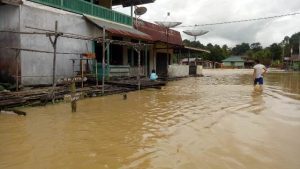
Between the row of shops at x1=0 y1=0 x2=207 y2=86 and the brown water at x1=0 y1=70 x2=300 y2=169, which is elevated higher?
the row of shops at x1=0 y1=0 x2=207 y2=86

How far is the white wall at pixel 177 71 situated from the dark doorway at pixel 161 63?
0.46 metres

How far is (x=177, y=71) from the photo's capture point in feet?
91.5

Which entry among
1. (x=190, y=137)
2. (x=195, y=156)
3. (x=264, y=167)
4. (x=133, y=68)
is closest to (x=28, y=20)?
(x=133, y=68)

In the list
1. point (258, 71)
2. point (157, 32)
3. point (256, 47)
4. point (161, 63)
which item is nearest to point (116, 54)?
point (157, 32)

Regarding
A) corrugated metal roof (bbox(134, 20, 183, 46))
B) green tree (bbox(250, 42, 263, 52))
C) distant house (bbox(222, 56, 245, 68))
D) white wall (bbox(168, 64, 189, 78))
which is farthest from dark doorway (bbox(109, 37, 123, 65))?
green tree (bbox(250, 42, 263, 52))

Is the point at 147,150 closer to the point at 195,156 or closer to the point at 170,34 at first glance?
the point at 195,156

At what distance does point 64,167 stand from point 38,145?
1.33m

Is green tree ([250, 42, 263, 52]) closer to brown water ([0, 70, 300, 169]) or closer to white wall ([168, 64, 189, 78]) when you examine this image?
white wall ([168, 64, 189, 78])

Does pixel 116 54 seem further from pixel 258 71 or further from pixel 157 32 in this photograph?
pixel 258 71

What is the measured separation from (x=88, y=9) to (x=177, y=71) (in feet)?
38.7

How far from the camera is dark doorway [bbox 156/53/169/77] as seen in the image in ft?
91.6

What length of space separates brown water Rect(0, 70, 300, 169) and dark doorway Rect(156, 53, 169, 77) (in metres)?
17.2

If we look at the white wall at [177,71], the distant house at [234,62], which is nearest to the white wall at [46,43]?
the white wall at [177,71]

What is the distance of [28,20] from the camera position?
44.9ft
